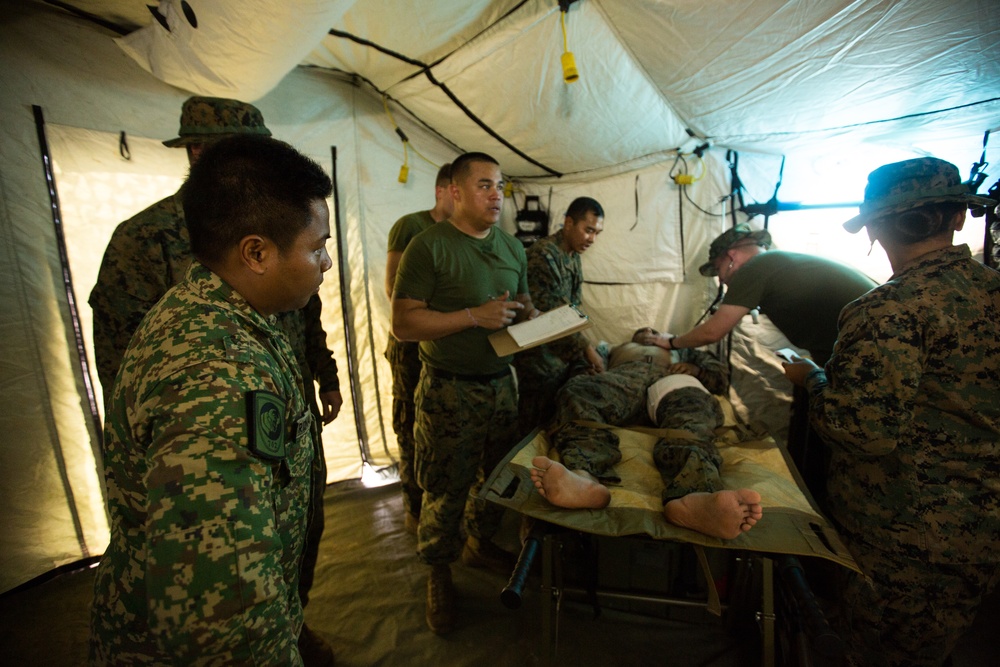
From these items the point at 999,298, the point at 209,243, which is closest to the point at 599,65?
the point at 999,298

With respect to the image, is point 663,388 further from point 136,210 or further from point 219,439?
point 136,210

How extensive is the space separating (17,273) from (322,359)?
56.9 inches

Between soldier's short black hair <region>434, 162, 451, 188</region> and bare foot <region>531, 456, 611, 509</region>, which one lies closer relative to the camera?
bare foot <region>531, 456, 611, 509</region>

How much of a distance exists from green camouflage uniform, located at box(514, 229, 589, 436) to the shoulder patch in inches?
81.6

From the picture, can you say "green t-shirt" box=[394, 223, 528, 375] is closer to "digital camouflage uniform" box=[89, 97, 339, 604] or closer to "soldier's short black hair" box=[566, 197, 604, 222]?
"digital camouflage uniform" box=[89, 97, 339, 604]

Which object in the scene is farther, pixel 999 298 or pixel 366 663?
pixel 366 663

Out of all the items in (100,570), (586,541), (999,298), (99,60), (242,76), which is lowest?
(586,541)

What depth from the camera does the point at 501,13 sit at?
6.70 ft

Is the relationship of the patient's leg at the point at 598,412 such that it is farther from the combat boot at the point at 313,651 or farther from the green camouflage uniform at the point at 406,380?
the combat boot at the point at 313,651

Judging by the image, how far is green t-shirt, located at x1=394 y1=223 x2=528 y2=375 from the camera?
187 cm

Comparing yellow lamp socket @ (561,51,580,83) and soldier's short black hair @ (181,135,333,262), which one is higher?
yellow lamp socket @ (561,51,580,83)

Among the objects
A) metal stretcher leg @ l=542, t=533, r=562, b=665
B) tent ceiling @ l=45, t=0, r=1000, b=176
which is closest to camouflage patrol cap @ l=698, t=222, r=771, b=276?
tent ceiling @ l=45, t=0, r=1000, b=176

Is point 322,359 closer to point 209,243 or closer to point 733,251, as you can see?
point 209,243

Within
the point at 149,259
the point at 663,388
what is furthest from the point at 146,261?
the point at 663,388
